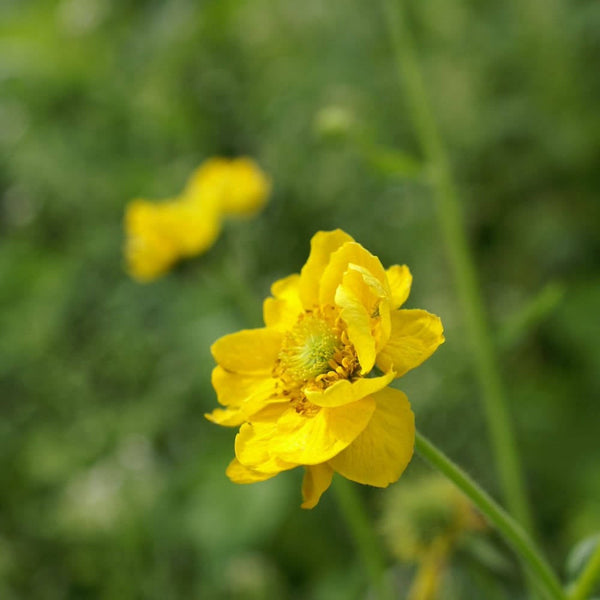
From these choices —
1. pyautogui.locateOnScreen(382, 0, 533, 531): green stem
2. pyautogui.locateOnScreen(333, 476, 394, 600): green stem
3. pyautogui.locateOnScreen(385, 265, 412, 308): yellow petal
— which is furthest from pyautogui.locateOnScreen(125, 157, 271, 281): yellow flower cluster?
pyautogui.locateOnScreen(385, 265, 412, 308): yellow petal

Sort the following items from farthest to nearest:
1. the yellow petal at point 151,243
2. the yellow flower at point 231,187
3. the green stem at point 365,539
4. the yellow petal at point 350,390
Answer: the yellow flower at point 231,187
the yellow petal at point 151,243
the green stem at point 365,539
the yellow petal at point 350,390

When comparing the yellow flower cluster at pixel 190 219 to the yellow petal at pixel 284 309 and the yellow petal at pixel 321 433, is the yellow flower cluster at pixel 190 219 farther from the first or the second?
the yellow petal at pixel 321 433

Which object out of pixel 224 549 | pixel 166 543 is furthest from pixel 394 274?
pixel 166 543

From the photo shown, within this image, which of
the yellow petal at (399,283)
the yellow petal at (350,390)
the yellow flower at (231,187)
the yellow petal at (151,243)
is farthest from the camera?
the yellow flower at (231,187)

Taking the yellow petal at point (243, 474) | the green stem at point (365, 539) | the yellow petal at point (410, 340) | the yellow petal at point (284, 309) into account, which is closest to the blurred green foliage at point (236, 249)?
the green stem at point (365, 539)

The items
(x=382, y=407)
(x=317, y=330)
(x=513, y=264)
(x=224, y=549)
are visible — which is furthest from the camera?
(x=513, y=264)

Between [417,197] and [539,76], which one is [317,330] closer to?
[417,197]

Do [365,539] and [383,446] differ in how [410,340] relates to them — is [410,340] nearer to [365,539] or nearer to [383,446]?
[383,446]
